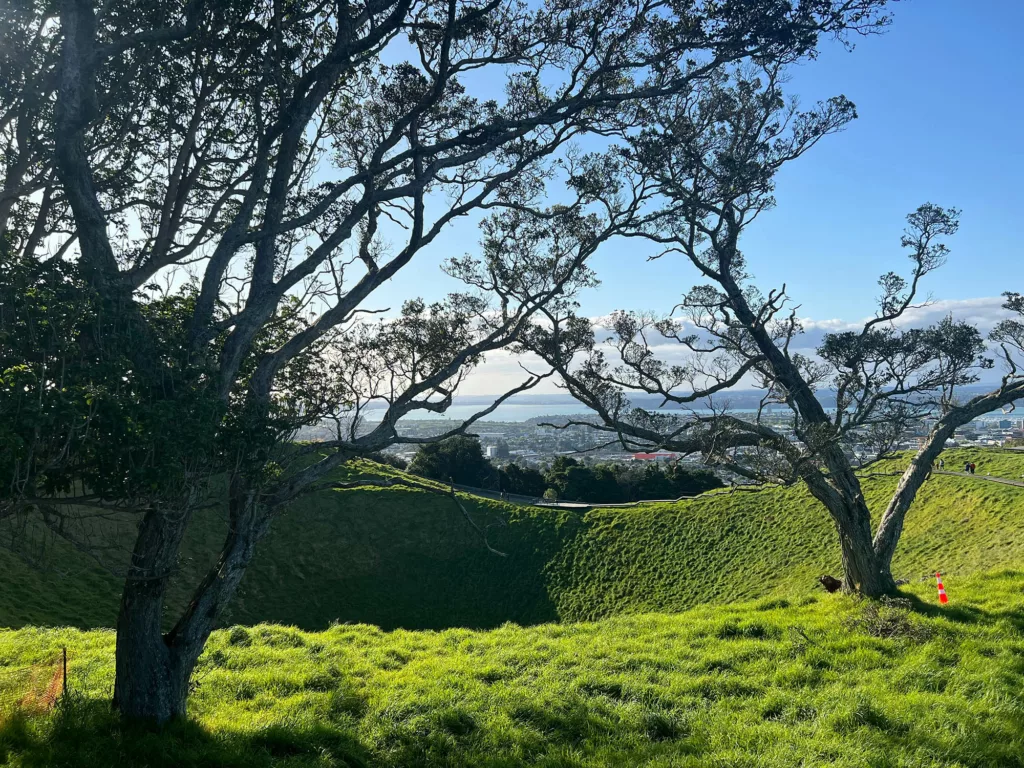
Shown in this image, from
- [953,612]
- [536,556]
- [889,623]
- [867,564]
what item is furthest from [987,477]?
[889,623]

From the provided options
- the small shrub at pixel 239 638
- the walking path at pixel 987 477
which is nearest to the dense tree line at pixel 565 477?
the walking path at pixel 987 477

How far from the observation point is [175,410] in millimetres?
5578

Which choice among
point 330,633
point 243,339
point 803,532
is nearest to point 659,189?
point 243,339

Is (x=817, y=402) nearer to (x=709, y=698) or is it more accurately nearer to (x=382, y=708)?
(x=709, y=698)

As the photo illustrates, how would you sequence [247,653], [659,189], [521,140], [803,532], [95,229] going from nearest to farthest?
[95,229], [247,653], [521,140], [659,189], [803,532]

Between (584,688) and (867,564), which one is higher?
(867,564)

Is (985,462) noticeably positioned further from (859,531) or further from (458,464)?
(458,464)

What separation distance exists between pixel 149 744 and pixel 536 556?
911 inches

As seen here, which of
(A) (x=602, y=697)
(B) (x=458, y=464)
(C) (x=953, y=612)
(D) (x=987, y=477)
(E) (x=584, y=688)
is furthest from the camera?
(B) (x=458, y=464)

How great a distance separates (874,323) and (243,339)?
12489 millimetres

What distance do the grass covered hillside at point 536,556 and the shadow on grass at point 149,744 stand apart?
1452 cm

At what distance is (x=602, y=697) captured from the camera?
817 centimetres

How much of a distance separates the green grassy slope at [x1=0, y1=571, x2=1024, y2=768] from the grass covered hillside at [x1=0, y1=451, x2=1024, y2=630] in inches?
422

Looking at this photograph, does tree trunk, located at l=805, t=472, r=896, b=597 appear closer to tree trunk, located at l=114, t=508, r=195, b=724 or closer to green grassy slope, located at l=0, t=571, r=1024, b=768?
green grassy slope, located at l=0, t=571, r=1024, b=768
